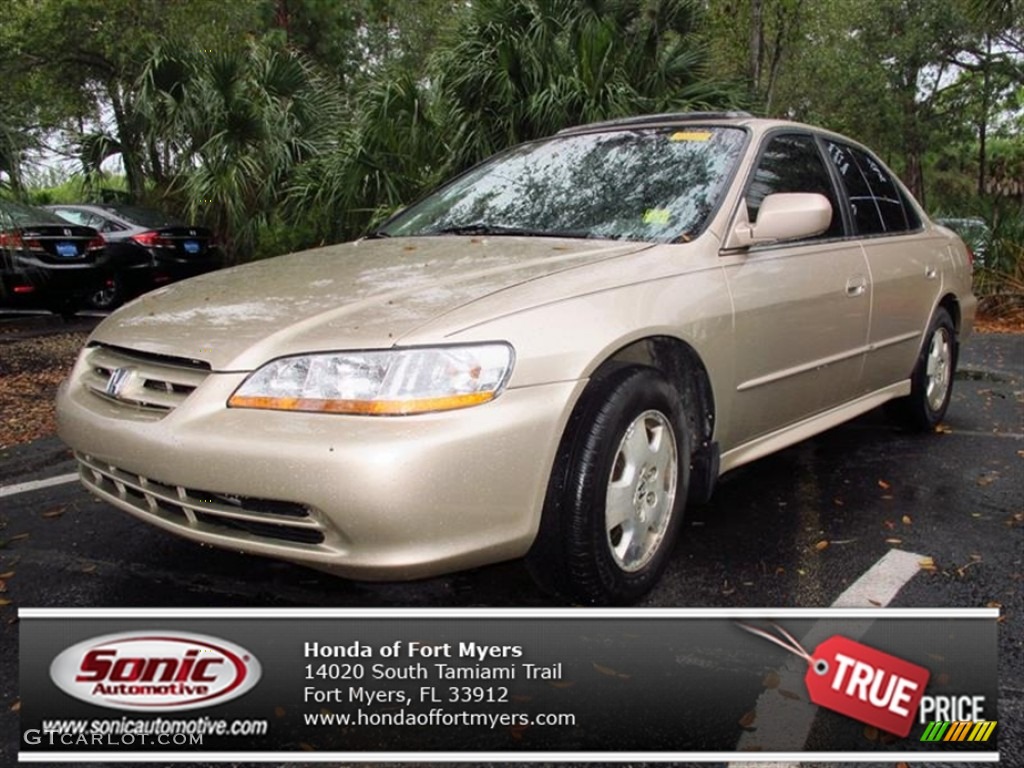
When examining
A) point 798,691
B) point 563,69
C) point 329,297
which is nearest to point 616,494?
point 798,691

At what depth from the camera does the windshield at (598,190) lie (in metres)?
3.14

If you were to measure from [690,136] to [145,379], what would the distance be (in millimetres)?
2263

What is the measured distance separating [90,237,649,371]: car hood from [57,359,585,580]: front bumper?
0.18 metres

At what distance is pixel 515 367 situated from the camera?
226 cm

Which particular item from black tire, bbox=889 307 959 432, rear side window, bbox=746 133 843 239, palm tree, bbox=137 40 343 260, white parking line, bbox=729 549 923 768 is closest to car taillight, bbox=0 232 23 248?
palm tree, bbox=137 40 343 260

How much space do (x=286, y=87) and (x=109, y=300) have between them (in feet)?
11.5

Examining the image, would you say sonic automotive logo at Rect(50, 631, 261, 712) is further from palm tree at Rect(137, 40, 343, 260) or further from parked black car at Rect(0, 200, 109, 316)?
palm tree at Rect(137, 40, 343, 260)

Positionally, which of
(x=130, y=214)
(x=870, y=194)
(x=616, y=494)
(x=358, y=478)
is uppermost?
(x=130, y=214)

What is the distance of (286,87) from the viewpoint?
10.7 meters

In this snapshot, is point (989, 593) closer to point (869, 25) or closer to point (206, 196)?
point (206, 196)

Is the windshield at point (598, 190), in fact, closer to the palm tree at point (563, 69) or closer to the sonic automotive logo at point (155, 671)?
the sonic automotive logo at point (155, 671)

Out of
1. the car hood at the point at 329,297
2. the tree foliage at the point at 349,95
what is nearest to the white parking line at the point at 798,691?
the car hood at the point at 329,297

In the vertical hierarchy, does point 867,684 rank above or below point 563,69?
below

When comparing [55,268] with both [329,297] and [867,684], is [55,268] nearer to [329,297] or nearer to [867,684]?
[329,297]
